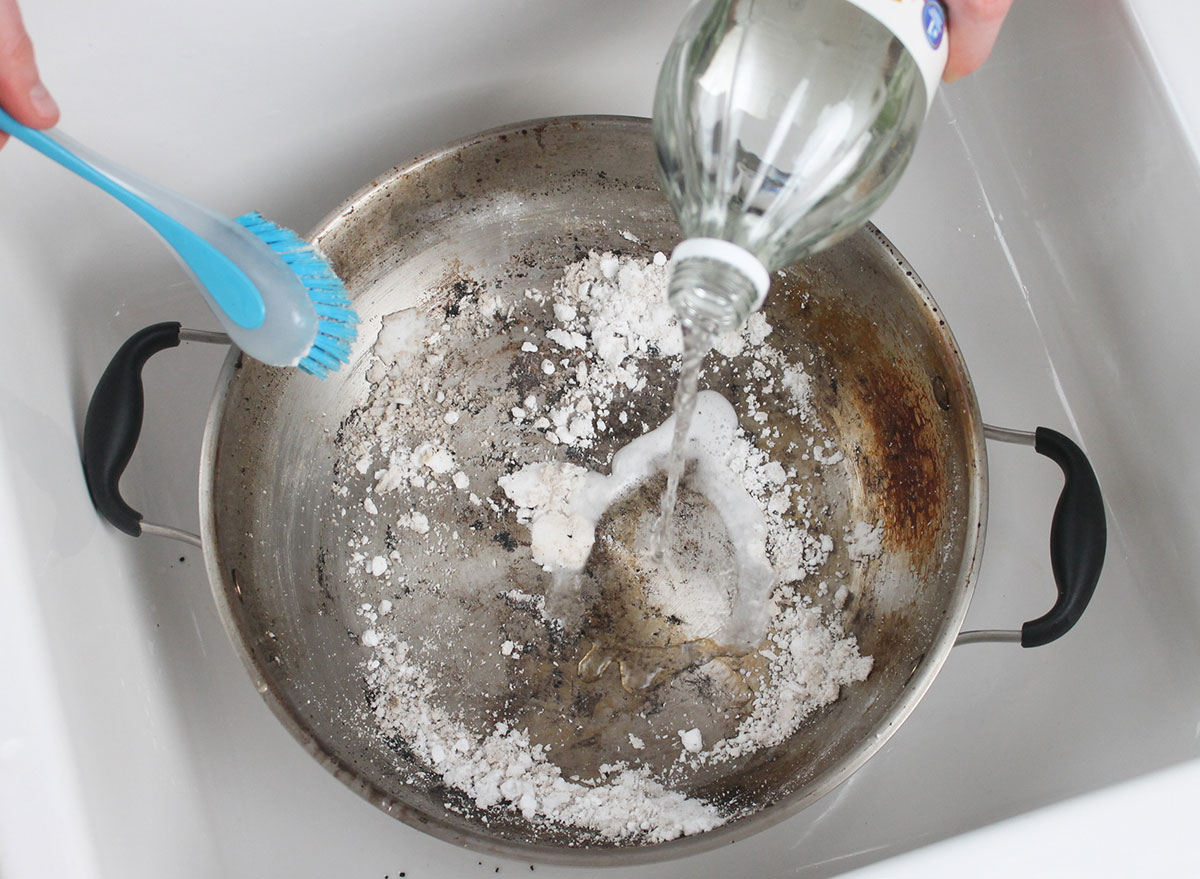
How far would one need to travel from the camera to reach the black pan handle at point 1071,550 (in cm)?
58

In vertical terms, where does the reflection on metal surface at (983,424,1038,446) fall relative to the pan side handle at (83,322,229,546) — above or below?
below

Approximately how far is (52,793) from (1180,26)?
2.47 ft

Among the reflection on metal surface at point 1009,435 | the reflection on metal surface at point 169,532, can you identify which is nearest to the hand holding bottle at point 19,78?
the reflection on metal surface at point 169,532

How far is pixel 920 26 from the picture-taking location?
472 millimetres

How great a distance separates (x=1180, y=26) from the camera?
0.54 meters

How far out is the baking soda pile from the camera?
668 millimetres

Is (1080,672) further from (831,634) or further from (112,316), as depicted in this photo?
(112,316)

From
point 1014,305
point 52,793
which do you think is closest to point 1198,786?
point 1014,305

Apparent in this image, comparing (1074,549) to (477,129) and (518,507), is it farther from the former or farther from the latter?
(477,129)

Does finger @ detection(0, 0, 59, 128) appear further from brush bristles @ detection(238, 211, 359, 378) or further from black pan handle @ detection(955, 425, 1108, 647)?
black pan handle @ detection(955, 425, 1108, 647)

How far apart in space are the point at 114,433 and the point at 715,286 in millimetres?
405

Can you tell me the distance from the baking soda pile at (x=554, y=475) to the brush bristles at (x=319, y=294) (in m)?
0.07

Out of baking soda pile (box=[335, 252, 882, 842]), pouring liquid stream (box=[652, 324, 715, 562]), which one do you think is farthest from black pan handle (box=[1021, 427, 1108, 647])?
pouring liquid stream (box=[652, 324, 715, 562])

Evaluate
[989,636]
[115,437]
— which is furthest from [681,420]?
[115,437]
